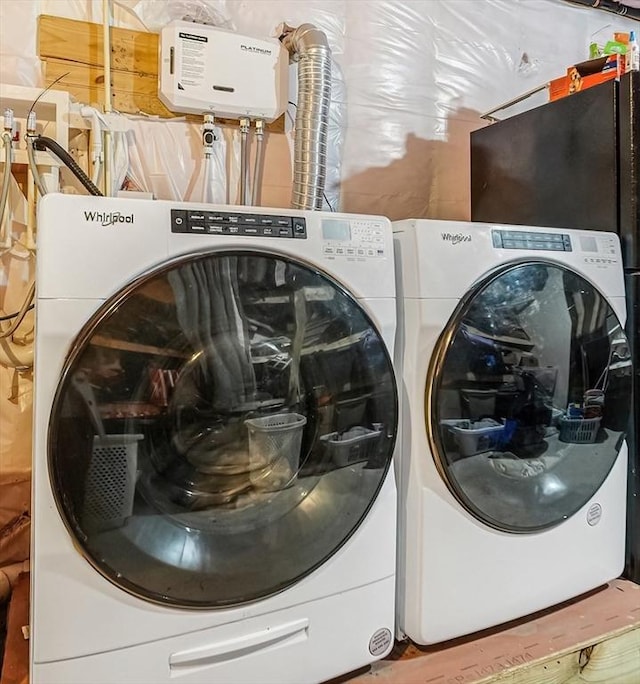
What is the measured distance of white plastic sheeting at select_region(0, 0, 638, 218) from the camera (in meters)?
1.60

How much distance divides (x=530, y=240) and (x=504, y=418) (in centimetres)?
38

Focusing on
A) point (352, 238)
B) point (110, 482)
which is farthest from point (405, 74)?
point (110, 482)

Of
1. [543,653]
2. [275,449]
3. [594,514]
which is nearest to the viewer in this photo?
[275,449]

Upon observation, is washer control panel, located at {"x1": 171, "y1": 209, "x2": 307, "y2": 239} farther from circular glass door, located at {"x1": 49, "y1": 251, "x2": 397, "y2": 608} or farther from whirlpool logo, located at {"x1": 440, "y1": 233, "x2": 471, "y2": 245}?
whirlpool logo, located at {"x1": 440, "y1": 233, "x2": 471, "y2": 245}

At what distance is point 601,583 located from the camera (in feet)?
4.24

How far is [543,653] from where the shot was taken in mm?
1108

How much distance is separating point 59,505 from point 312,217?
62 centimetres

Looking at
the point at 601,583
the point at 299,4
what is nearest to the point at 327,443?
the point at 601,583

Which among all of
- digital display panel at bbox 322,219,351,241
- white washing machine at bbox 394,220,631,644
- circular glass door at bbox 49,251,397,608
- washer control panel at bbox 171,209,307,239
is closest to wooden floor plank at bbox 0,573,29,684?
circular glass door at bbox 49,251,397,608

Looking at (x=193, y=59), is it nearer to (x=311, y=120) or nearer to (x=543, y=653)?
(x=311, y=120)

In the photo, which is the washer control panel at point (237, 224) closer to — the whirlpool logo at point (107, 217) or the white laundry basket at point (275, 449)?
the whirlpool logo at point (107, 217)

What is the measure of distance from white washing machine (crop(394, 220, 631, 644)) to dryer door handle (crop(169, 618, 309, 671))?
25 centimetres

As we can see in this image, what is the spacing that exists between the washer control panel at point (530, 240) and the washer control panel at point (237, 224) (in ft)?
1.41

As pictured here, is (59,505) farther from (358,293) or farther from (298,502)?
(358,293)
